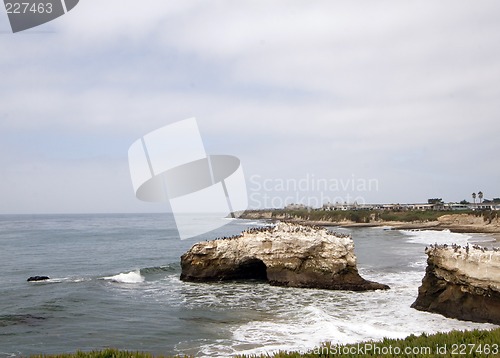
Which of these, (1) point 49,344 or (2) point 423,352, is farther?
(1) point 49,344

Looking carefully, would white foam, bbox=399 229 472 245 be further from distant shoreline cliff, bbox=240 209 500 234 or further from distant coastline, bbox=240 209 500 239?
distant shoreline cliff, bbox=240 209 500 234

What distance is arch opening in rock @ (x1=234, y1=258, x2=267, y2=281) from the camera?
28980mm

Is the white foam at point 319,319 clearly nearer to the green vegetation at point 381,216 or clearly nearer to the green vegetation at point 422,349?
the green vegetation at point 422,349

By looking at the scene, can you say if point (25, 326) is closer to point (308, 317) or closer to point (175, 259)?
point (308, 317)

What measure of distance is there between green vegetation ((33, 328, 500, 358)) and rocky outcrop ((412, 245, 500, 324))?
27.0 feet

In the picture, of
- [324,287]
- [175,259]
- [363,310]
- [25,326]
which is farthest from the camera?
[175,259]

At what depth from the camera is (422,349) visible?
8.90 meters

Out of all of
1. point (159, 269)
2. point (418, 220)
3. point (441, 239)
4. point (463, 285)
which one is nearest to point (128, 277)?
point (159, 269)

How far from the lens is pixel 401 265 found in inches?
1444

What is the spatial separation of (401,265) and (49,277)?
2747 centimetres

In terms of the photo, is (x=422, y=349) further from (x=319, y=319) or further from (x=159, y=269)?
(x=159, y=269)

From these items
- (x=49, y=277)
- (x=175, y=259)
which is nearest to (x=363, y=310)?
(x=49, y=277)

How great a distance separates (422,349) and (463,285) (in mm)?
10663

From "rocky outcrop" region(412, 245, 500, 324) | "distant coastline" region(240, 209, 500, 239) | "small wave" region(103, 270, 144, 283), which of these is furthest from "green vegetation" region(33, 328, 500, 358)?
"distant coastline" region(240, 209, 500, 239)
